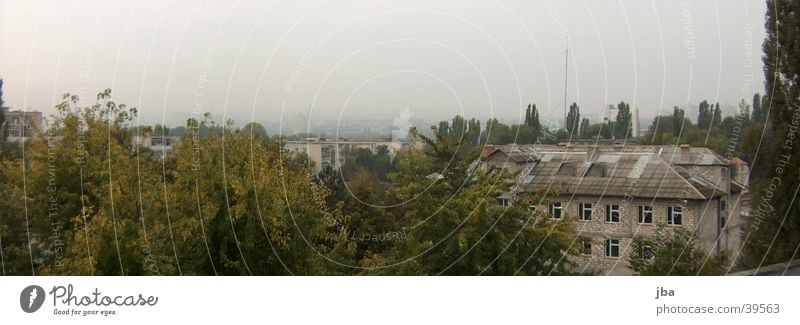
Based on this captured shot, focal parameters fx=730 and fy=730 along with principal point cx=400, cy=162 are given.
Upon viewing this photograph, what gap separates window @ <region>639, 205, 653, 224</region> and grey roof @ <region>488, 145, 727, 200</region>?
0.11 metres

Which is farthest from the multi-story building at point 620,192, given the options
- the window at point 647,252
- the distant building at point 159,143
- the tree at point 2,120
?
the tree at point 2,120

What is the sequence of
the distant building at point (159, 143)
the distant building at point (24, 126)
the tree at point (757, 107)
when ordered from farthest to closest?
the tree at point (757, 107) < the distant building at point (159, 143) < the distant building at point (24, 126)

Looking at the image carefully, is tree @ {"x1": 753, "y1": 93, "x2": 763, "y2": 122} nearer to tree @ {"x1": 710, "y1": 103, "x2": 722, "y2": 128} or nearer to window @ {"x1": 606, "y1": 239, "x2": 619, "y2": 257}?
tree @ {"x1": 710, "y1": 103, "x2": 722, "y2": 128}

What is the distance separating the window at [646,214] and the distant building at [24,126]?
5.07 metres

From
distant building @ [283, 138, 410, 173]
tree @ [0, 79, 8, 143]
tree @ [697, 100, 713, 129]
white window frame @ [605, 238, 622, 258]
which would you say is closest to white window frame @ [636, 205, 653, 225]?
white window frame @ [605, 238, 622, 258]

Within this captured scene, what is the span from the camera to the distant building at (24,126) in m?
6.02

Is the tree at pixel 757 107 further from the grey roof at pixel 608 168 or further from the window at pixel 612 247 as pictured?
the window at pixel 612 247

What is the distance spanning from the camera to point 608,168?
6.29 metres

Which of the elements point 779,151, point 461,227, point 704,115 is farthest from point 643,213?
point 461,227

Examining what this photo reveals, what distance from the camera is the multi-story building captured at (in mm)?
6207

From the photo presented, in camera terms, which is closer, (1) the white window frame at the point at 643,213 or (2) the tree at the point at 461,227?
(2) the tree at the point at 461,227

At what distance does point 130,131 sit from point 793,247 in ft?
19.2
